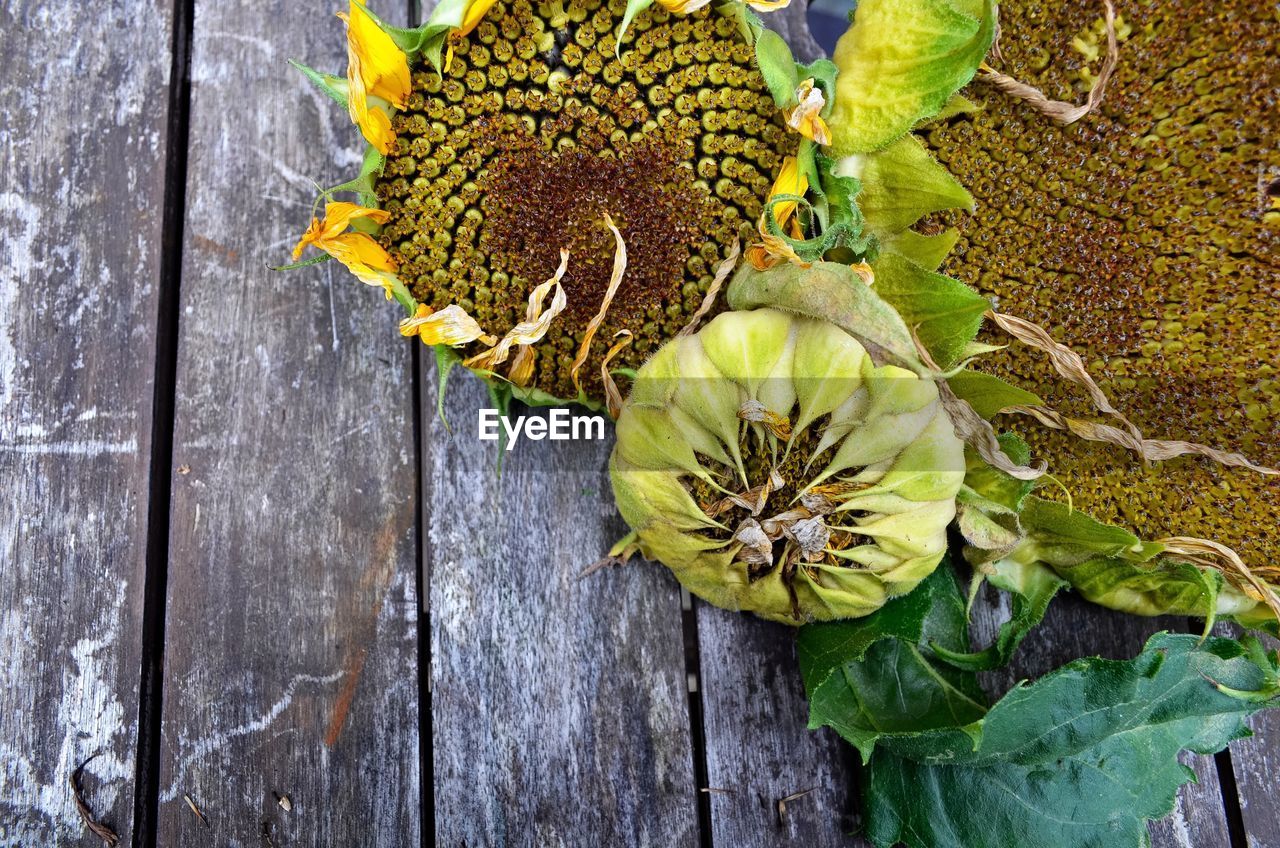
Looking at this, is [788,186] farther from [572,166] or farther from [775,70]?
[572,166]

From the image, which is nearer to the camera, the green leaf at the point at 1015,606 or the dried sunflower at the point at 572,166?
the dried sunflower at the point at 572,166

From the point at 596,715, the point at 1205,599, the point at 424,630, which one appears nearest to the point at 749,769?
the point at 596,715

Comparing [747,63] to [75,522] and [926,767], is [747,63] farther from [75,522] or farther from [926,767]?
[75,522]

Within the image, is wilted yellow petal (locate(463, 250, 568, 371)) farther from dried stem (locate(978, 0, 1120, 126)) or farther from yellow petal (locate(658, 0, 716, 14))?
dried stem (locate(978, 0, 1120, 126))

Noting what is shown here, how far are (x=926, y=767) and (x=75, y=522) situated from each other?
1.06 meters

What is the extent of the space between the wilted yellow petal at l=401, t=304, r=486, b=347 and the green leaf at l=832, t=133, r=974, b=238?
0.40 meters

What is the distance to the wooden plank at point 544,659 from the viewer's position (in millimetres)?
1100

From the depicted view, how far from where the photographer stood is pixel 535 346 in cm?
95

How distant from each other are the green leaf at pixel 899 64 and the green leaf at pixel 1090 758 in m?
0.61

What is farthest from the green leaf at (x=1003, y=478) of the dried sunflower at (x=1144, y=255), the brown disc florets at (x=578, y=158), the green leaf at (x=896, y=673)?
the brown disc florets at (x=578, y=158)

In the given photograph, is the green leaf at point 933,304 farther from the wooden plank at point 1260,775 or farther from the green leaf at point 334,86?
the wooden plank at point 1260,775

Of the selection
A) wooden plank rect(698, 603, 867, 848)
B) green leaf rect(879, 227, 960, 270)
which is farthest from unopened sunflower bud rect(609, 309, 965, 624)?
wooden plank rect(698, 603, 867, 848)

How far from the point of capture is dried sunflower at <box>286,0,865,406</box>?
0.88 metres

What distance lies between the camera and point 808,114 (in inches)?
34.3
